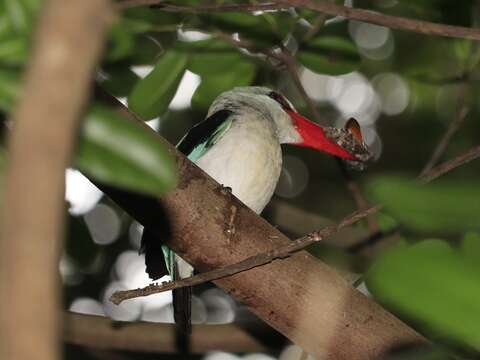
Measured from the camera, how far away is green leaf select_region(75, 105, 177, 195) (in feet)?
3.66

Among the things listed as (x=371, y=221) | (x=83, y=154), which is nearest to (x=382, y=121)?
(x=371, y=221)

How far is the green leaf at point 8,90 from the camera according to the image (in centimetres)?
113

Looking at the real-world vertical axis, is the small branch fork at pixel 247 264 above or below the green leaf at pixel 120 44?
below

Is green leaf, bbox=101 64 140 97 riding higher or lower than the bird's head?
lower

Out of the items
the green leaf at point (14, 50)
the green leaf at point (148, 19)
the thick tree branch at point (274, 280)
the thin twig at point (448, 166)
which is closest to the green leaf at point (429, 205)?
the green leaf at point (14, 50)

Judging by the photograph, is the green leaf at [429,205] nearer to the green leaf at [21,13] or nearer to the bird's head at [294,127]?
the green leaf at [21,13]

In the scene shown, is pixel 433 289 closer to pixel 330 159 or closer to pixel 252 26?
pixel 252 26

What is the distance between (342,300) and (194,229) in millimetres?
505

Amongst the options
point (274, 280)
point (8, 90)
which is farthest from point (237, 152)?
point (8, 90)

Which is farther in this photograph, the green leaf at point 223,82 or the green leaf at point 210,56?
the green leaf at point 223,82

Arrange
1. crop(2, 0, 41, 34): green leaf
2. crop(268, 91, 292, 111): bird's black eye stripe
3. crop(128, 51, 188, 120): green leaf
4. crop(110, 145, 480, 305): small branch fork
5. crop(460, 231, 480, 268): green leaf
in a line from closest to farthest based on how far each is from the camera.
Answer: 1. crop(460, 231, 480, 268): green leaf
2. crop(2, 0, 41, 34): green leaf
3. crop(110, 145, 480, 305): small branch fork
4. crop(128, 51, 188, 120): green leaf
5. crop(268, 91, 292, 111): bird's black eye stripe

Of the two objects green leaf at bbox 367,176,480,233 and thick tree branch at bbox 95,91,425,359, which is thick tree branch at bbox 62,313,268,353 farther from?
green leaf at bbox 367,176,480,233

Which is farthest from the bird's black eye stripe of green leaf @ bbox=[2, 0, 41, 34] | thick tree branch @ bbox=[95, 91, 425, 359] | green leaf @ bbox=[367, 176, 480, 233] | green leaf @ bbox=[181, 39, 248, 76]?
green leaf @ bbox=[367, 176, 480, 233]

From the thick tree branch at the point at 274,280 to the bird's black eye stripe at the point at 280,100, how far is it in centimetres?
177
